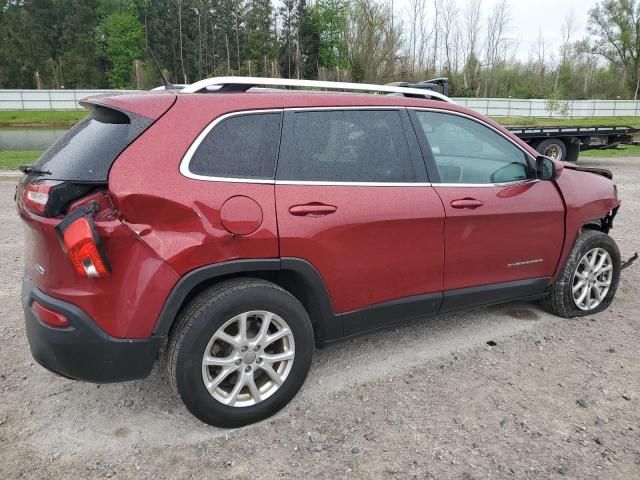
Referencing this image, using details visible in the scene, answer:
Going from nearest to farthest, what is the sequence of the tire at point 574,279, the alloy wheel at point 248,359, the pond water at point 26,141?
the alloy wheel at point 248,359 → the tire at point 574,279 → the pond water at point 26,141

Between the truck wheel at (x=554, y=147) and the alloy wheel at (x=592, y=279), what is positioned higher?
the truck wheel at (x=554, y=147)

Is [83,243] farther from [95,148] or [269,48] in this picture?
[269,48]

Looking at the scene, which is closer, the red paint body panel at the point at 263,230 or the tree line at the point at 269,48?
the red paint body panel at the point at 263,230

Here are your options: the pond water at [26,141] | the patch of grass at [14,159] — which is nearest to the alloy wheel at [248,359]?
the patch of grass at [14,159]

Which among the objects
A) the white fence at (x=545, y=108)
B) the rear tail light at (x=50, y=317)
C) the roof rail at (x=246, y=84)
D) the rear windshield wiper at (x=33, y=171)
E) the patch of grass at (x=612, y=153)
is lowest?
the rear tail light at (x=50, y=317)

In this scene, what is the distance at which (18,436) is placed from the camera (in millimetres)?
2658

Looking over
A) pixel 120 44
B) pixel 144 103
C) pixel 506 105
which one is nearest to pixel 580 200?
pixel 144 103

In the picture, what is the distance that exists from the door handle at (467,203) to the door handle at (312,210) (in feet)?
2.92

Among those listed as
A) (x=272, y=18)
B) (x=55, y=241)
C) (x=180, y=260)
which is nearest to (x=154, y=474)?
(x=180, y=260)

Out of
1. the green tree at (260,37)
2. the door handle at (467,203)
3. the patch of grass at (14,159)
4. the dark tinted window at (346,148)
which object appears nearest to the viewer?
the dark tinted window at (346,148)

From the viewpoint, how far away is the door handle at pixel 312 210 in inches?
107

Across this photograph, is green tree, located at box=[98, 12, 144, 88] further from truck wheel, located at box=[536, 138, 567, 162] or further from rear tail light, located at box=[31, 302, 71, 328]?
rear tail light, located at box=[31, 302, 71, 328]

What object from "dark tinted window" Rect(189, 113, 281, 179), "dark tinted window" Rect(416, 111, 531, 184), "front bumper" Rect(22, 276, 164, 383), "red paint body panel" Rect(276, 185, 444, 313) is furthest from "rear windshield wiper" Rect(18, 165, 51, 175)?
"dark tinted window" Rect(416, 111, 531, 184)

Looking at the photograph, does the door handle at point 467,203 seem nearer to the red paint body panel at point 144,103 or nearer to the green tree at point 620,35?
the red paint body panel at point 144,103
